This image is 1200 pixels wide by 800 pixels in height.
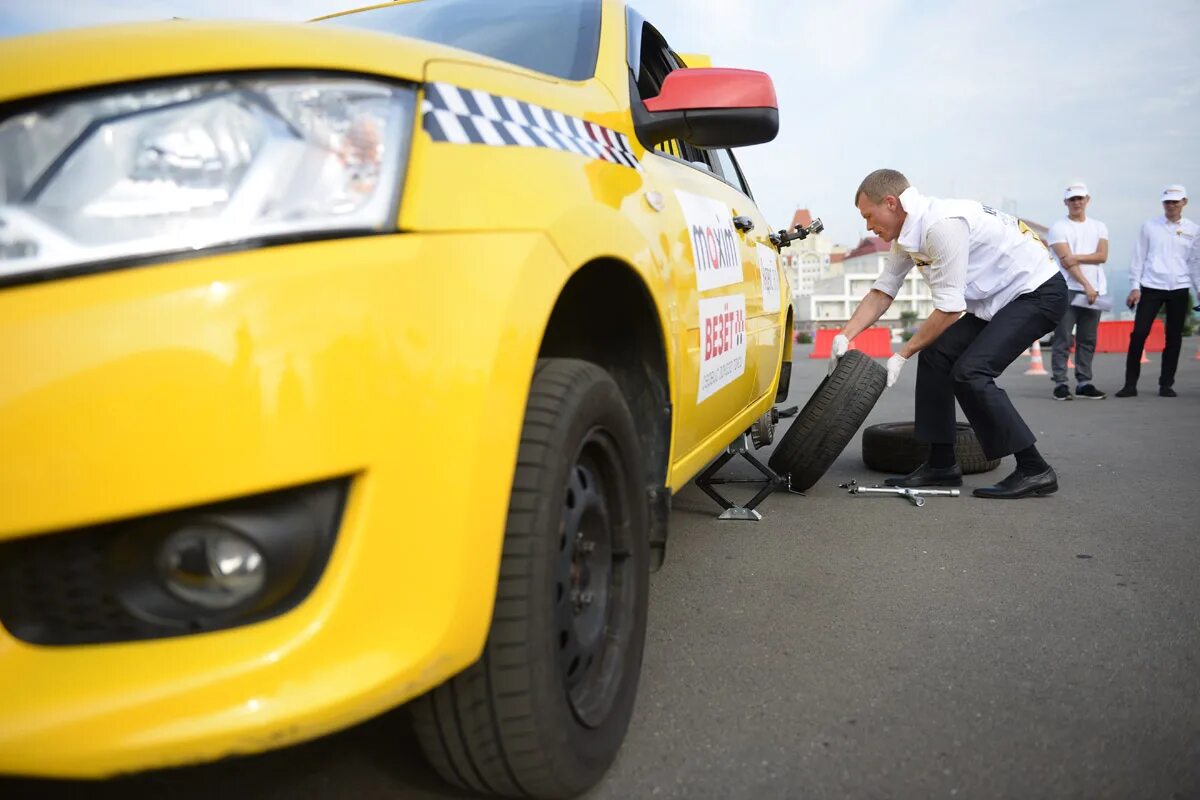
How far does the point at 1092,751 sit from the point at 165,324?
1.65 metres

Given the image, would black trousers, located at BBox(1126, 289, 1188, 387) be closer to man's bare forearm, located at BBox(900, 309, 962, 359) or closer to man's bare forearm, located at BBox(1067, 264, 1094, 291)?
man's bare forearm, located at BBox(1067, 264, 1094, 291)

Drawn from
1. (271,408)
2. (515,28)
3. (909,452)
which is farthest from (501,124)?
(909,452)

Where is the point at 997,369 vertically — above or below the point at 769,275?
below

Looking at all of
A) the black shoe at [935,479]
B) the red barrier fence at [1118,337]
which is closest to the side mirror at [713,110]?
the black shoe at [935,479]

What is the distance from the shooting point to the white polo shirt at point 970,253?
3961mm

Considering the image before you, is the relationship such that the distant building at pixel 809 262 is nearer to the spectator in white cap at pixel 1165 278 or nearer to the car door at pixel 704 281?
the spectator in white cap at pixel 1165 278

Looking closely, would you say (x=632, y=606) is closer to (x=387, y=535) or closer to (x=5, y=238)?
(x=387, y=535)

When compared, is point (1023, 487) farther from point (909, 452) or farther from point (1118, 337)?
point (1118, 337)

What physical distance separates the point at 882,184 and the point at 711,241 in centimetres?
197

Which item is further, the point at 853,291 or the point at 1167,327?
the point at 853,291

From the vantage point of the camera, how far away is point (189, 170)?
1118mm

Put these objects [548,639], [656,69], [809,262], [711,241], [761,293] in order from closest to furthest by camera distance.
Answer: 1. [548,639]
2. [711,241]
3. [656,69]
4. [761,293]
5. [809,262]

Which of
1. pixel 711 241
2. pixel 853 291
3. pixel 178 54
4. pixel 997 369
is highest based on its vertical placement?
pixel 178 54

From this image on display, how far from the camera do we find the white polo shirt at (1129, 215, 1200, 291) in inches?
308
